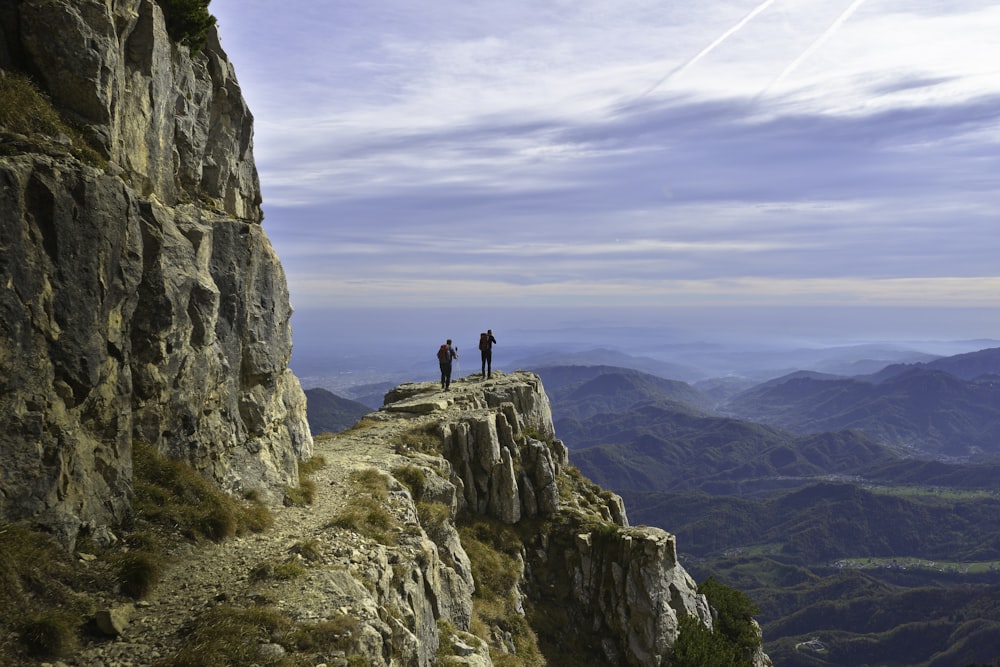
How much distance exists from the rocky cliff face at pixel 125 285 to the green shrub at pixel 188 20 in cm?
59

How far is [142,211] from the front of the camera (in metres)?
21.4

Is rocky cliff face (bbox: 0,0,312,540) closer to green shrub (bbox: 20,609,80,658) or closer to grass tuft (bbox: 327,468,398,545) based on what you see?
green shrub (bbox: 20,609,80,658)

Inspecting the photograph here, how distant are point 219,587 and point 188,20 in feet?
78.9

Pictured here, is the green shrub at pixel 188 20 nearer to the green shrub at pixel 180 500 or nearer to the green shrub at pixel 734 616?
the green shrub at pixel 180 500

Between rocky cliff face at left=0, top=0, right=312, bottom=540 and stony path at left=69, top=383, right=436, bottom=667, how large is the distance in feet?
8.11

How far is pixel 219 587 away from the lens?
61.0 ft

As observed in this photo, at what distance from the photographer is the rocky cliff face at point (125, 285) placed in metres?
A: 16.3

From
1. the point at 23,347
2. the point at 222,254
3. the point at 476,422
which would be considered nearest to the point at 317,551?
the point at 23,347

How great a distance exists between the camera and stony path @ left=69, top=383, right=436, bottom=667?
1526cm

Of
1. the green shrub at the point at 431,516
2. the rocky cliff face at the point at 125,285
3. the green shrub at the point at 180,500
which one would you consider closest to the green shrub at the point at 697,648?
the green shrub at the point at 431,516

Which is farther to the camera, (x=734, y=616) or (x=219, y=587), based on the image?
(x=734, y=616)

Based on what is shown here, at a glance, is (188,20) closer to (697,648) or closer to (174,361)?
(174,361)

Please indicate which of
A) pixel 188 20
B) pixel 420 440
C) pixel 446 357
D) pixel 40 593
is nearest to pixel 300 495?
pixel 40 593

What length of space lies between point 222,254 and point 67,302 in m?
9.23
